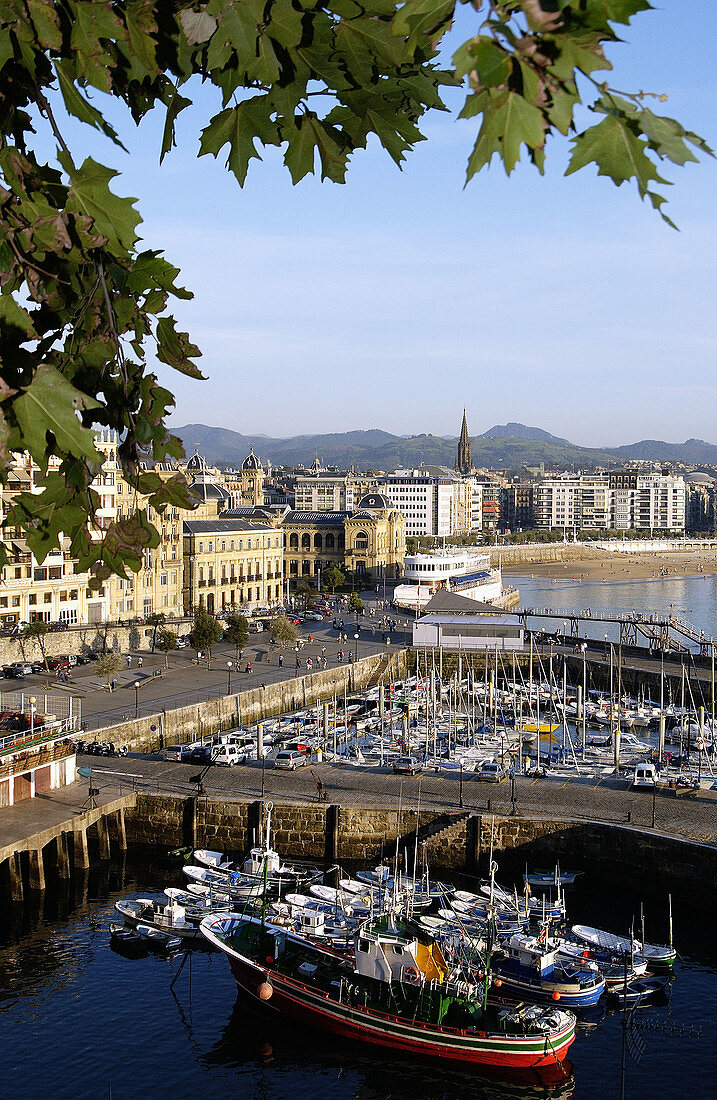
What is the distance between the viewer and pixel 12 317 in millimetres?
2305

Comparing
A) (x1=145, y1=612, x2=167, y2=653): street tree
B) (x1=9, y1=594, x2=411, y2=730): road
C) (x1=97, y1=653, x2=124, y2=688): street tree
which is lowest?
(x1=9, y1=594, x2=411, y2=730): road

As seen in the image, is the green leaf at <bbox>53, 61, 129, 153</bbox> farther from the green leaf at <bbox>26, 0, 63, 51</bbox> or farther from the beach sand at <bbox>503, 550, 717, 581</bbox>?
the beach sand at <bbox>503, 550, 717, 581</bbox>

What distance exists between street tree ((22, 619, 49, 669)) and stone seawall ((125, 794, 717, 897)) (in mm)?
13941

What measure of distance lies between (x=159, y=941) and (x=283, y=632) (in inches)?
1025

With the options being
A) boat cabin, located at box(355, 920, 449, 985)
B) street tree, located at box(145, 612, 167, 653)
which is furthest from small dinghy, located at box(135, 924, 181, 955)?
street tree, located at box(145, 612, 167, 653)

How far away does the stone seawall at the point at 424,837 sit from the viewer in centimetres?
1973

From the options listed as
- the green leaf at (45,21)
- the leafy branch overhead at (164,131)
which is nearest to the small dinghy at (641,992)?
the leafy branch overhead at (164,131)

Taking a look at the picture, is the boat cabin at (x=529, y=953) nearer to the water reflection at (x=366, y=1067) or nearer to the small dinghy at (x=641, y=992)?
the small dinghy at (x=641, y=992)

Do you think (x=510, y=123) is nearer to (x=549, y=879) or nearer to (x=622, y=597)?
(x=549, y=879)

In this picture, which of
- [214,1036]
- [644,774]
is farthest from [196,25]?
[644,774]

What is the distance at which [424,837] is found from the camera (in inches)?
833

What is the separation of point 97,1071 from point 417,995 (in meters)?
4.49

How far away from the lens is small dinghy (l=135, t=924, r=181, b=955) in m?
17.3

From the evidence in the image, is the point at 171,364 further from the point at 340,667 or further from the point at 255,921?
the point at 340,667
